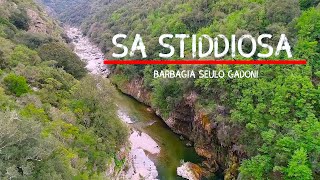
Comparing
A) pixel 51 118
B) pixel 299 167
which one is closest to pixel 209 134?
pixel 299 167

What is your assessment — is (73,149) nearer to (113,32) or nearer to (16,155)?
(16,155)

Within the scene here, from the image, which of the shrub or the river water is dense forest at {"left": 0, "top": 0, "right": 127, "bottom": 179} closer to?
the shrub

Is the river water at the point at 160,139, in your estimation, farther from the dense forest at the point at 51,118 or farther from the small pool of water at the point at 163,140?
the dense forest at the point at 51,118

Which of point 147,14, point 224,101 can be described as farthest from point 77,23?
point 224,101

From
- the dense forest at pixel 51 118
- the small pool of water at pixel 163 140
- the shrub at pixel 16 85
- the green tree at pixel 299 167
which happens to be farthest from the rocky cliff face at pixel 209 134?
the shrub at pixel 16 85

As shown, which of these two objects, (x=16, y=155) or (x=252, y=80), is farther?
(x=252, y=80)

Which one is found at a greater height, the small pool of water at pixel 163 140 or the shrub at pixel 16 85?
the shrub at pixel 16 85
